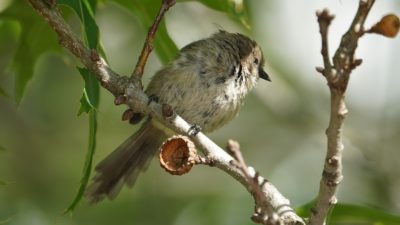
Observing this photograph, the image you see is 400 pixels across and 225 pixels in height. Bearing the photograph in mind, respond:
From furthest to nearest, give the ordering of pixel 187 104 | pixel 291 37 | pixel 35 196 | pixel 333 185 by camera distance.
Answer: pixel 291 37 → pixel 35 196 → pixel 187 104 → pixel 333 185

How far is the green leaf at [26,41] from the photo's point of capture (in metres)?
4.67

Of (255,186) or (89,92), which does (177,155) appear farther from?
(255,186)

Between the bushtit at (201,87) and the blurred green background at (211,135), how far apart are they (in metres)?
1.82

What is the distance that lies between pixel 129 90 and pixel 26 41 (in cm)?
151

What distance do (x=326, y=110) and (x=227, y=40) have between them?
130 inches

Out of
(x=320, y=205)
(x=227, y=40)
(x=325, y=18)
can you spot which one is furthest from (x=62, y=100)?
(x=325, y=18)

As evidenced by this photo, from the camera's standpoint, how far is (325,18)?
2.45m

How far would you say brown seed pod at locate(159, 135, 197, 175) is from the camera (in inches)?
131

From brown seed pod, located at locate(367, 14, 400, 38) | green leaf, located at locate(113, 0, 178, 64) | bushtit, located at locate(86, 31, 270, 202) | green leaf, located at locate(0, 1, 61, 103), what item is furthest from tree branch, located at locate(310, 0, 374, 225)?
bushtit, located at locate(86, 31, 270, 202)

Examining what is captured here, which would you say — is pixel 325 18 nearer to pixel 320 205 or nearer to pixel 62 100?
pixel 320 205

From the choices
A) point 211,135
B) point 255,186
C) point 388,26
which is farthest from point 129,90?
point 211,135

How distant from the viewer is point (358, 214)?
4.17 meters

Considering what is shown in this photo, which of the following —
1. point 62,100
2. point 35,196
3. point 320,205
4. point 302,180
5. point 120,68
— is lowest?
point 35,196

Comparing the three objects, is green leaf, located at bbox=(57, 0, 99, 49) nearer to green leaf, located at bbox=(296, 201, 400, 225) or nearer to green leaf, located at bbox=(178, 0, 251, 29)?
green leaf, located at bbox=(178, 0, 251, 29)
